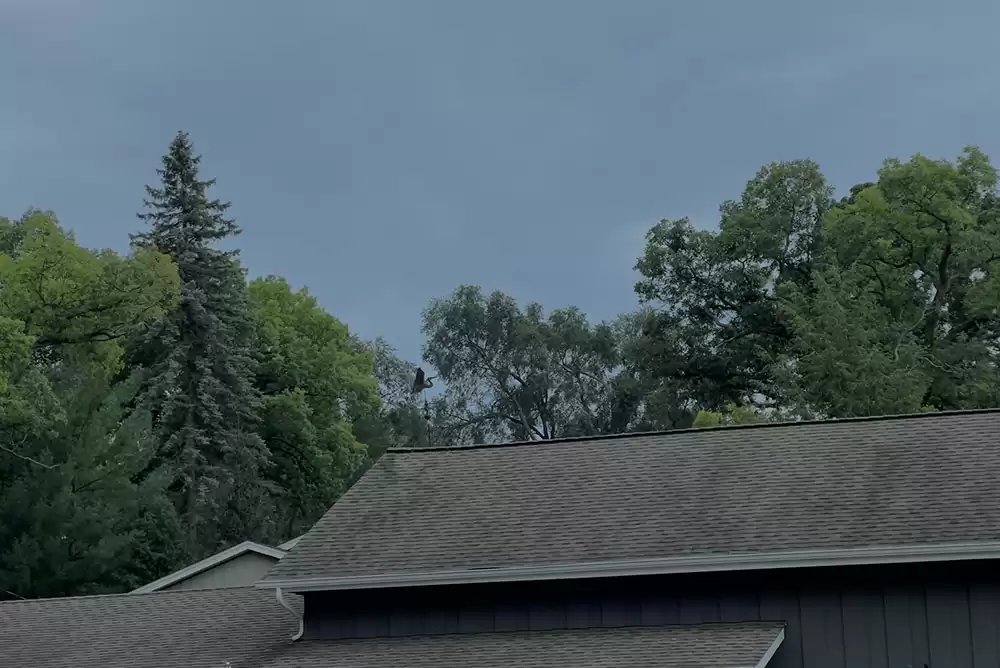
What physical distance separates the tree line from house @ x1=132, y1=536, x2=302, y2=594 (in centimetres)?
800

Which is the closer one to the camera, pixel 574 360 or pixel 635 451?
pixel 635 451

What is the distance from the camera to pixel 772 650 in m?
15.5

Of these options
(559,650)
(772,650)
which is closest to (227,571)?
(559,650)

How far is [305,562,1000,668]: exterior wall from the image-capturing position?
15875 mm

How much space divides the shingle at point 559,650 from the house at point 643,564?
0.13 ft

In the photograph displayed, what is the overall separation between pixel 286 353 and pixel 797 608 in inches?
1592

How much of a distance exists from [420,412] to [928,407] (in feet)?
139

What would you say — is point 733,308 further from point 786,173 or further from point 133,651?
point 133,651

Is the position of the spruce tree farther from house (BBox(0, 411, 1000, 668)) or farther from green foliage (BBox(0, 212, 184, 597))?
house (BBox(0, 411, 1000, 668))

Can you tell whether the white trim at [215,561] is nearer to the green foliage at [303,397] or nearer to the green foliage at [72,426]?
the green foliage at [72,426]

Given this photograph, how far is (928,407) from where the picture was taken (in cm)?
4338

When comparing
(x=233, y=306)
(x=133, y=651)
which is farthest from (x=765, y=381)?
(x=133, y=651)

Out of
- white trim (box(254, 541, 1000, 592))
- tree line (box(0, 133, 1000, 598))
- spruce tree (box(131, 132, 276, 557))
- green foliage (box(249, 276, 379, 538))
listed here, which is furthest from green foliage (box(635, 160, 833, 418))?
white trim (box(254, 541, 1000, 592))

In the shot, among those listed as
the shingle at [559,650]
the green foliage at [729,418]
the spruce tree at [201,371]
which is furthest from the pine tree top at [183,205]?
the shingle at [559,650]
